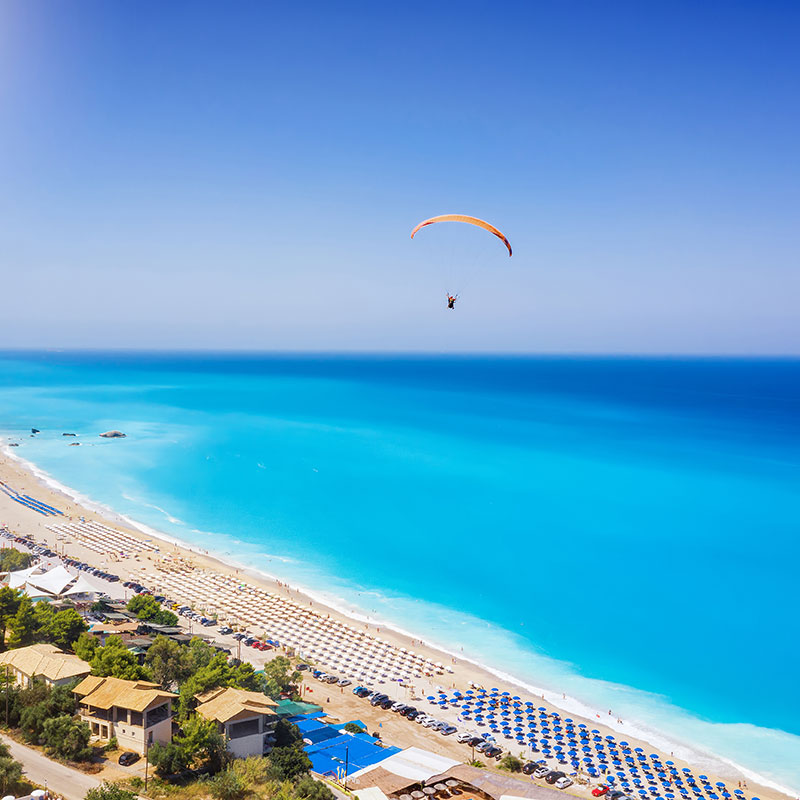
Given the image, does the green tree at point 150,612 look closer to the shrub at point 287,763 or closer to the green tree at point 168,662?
the green tree at point 168,662

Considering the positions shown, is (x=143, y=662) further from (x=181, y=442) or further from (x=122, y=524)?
(x=181, y=442)

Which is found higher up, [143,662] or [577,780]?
[143,662]

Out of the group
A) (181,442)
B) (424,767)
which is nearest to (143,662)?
(424,767)

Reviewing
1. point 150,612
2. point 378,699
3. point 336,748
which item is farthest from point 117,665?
point 378,699

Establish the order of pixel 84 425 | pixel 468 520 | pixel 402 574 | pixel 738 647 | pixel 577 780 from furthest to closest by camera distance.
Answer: pixel 84 425 → pixel 468 520 → pixel 402 574 → pixel 738 647 → pixel 577 780

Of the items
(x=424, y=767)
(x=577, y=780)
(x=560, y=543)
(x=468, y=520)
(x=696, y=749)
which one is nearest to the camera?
(x=424, y=767)

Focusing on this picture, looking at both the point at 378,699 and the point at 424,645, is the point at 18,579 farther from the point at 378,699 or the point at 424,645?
the point at 424,645
